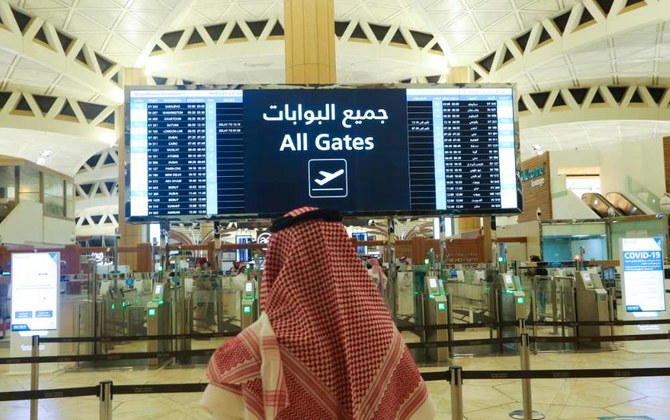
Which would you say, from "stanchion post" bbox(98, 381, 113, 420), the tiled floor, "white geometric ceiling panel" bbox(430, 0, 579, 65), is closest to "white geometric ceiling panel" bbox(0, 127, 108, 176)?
"white geometric ceiling panel" bbox(430, 0, 579, 65)

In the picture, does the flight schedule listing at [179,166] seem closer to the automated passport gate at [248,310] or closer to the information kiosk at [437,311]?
the automated passport gate at [248,310]

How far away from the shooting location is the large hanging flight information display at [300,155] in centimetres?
438

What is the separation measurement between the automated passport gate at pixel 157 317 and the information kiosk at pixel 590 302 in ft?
21.5

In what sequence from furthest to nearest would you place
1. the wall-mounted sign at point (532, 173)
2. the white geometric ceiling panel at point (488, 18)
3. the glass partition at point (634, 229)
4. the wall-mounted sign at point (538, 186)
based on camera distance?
the wall-mounted sign at point (532, 173) < the wall-mounted sign at point (538, 186) < the white geometric ceiling panel at point (488, 18) < the glass partition at point (634, 229)

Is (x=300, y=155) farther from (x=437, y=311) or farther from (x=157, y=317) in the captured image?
(x=157, y=317)

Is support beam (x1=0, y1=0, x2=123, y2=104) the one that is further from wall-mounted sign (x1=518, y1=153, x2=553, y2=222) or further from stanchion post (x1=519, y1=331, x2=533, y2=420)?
stanchion post (x1=519, y1=331, x2=533, y2=420)

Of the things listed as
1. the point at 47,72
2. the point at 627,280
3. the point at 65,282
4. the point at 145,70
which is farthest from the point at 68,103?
the point at 627,280

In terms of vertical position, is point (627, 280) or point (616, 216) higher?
point (616, 216)

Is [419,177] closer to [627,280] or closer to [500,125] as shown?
[500,125]

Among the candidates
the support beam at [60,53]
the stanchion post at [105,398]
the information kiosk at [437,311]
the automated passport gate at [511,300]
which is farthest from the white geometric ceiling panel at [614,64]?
the stanchion post at [105,398]

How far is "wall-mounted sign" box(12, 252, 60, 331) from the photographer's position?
6281 millimetres

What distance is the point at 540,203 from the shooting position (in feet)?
62.8

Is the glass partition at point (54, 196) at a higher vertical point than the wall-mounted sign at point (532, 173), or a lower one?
lower

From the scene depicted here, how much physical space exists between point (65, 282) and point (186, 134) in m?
5.90
